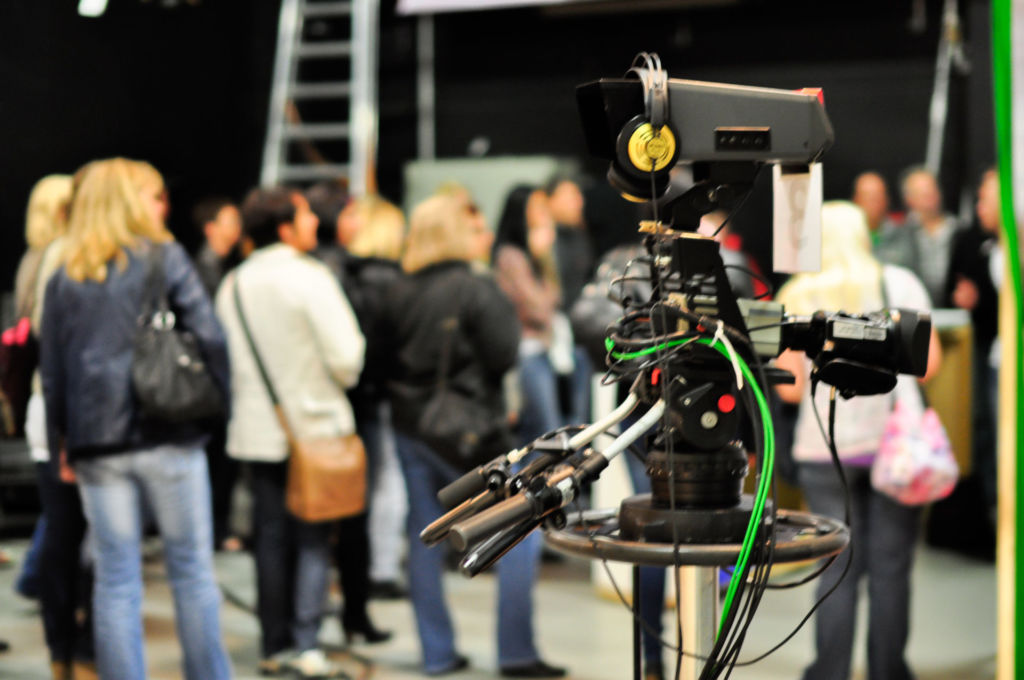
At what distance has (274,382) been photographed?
12.2ft

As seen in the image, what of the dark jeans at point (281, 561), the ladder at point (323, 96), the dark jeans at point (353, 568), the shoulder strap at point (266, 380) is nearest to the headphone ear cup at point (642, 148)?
the shoulder strap at point (266, 380)

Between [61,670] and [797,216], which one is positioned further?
[61,670]

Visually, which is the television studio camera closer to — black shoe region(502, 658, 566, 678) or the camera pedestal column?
the camera pedestal column

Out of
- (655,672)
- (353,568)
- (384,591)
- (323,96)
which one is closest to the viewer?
(655,672)

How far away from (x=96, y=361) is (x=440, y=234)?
1.18 meters

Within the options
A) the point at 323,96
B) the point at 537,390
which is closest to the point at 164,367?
the point at 537,390

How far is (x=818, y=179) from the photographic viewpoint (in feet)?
5.85

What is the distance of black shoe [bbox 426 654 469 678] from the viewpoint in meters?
3.89

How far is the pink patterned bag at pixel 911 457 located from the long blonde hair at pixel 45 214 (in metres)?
2.18

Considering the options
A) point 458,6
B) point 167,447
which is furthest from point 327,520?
point 458,6

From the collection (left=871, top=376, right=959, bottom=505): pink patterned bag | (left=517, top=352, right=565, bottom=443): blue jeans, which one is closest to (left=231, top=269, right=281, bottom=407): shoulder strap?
(left=517, top=352, right=565, bottom=443): blue jeans

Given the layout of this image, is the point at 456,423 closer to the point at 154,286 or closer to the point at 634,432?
the point at 154,286

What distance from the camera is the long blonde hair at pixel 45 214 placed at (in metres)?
3.23

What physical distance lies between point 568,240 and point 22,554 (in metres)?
3.07
